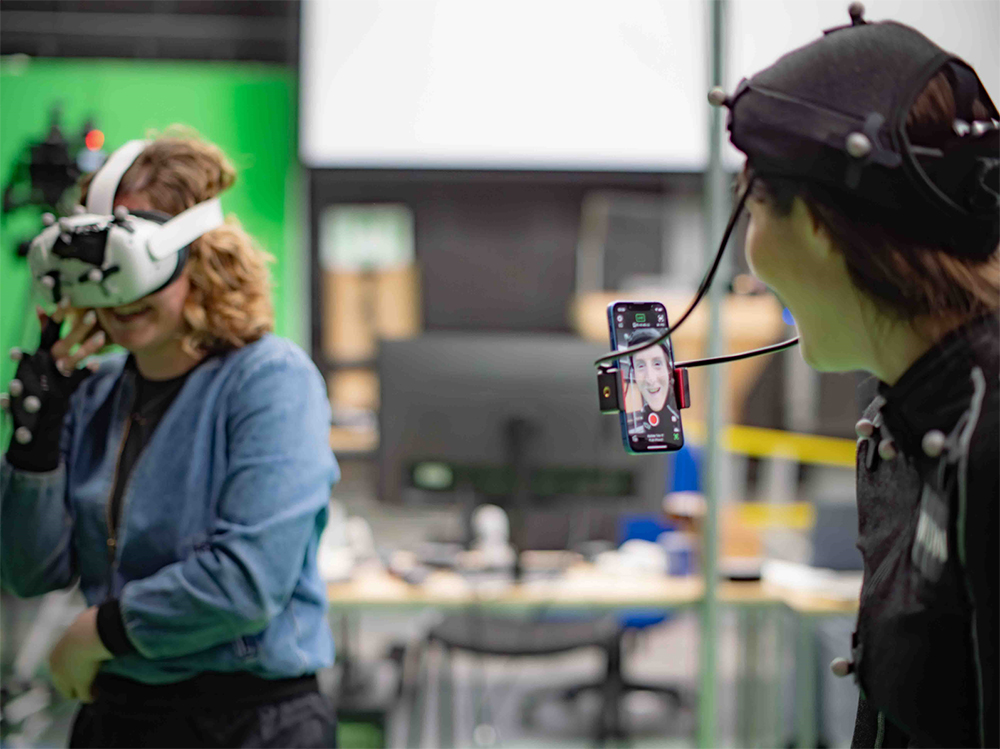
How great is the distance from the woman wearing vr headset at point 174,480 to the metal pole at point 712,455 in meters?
1.40

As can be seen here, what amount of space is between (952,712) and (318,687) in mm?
870

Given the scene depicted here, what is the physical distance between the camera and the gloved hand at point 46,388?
125 centimetres

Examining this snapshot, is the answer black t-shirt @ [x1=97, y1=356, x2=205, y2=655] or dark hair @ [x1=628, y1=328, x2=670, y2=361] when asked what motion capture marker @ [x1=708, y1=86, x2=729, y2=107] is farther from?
black t-shirt @ [x1=97, y1=356, x2=205, y2=655]

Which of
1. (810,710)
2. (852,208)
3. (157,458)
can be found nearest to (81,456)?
(157,458)

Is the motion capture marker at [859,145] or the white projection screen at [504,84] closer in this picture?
the motion capture marker at [859,145]

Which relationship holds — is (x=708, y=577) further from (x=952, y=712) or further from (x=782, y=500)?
(x=782, y=500)

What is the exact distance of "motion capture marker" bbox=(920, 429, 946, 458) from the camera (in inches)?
25.6

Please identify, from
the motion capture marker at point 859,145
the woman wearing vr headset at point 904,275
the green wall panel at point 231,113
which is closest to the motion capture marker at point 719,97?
the woman wearing vr headset at point 904,275

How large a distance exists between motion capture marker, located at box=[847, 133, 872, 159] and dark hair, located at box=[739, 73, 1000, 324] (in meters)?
0.04

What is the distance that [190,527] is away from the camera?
3.88 feet

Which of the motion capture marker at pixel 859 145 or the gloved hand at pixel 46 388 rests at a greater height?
the motion capture marker at pixel 859 145

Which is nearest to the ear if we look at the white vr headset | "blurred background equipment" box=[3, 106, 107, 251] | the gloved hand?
the white vr headset

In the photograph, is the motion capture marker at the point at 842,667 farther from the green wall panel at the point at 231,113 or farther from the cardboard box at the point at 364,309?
the cardboard box at the point at 364,309

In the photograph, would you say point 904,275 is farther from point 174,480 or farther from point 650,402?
point 174,480
